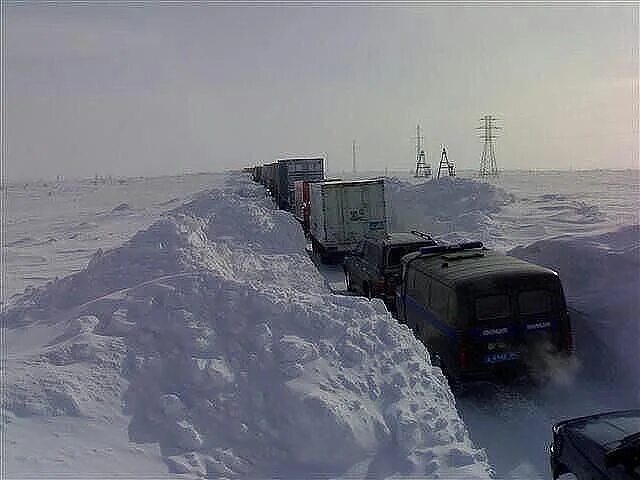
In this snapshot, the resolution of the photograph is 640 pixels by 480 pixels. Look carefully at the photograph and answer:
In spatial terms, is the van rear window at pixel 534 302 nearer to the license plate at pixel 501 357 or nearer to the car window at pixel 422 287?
the license plate at pixel 501 357

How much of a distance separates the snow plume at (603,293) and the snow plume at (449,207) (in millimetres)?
9869

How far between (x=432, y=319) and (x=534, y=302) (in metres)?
1.49

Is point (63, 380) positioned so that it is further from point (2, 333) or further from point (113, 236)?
point (113, 236)

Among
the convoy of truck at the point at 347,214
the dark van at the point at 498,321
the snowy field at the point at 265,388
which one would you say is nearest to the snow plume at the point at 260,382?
the snowy field at the point at 265,388

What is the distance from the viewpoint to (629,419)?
Result: 570cm

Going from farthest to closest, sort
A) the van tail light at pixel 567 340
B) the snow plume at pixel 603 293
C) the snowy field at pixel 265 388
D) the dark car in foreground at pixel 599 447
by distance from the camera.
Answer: the snow plume at pixel 603 293 < the van tail light at pixel 567 340 < the snowy field at pixel 265 388 < the dark car in foreground at pixel 599 447

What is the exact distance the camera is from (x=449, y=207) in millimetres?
36031

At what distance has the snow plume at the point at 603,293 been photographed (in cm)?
945

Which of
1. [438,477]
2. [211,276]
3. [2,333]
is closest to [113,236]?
[2,333]

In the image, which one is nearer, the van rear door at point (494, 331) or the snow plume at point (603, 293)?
the van rear door at point (494, 331)

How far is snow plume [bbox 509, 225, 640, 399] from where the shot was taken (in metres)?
9.45

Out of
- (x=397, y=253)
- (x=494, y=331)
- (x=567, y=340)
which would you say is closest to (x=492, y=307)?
(x=494, y=331)

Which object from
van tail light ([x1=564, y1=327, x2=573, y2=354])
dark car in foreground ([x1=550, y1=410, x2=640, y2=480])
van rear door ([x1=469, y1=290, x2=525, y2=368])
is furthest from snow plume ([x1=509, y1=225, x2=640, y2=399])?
dark car in foreground ([x1=550, y1=410, x2=640, y2=480])

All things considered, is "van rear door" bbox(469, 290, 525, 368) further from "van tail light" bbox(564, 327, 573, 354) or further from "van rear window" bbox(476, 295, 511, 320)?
"van tail light" bbox(564, 327, 573, 354)
